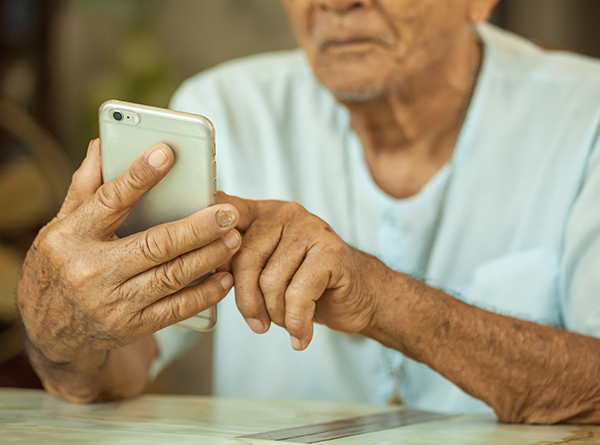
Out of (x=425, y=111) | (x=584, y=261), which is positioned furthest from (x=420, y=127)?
(x=584, y=261)

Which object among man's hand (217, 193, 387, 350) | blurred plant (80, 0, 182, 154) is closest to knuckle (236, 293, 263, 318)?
man's hand (217, 193, 387, 350)

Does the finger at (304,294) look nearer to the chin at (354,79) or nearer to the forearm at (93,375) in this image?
the forearm at (93,375)

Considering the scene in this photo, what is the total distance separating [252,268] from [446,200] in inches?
24.4

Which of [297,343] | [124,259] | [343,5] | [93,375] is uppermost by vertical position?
[343,5]

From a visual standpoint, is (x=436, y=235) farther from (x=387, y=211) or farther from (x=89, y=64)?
(x=89, y=64)

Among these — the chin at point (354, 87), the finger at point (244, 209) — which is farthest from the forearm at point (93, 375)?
the chin at point (354, 87)

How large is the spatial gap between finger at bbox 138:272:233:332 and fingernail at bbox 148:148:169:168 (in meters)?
0.14

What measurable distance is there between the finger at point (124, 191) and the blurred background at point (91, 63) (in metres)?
1.49

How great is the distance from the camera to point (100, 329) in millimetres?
644

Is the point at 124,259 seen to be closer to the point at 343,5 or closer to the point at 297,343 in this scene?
the point at 297,343

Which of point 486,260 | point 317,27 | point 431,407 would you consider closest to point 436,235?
point 486,260

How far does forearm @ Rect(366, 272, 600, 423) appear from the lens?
2.40ft

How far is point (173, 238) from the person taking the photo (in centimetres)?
58

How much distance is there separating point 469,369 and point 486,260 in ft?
1.41
